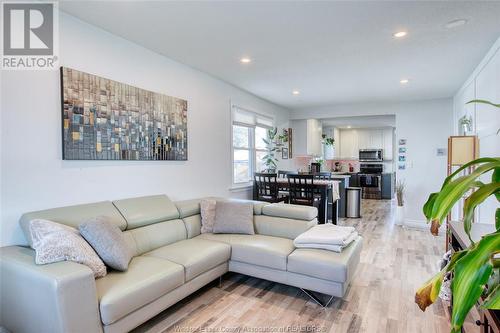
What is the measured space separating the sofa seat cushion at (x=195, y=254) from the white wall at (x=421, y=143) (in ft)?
15.0

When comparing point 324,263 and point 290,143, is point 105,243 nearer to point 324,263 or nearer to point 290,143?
point 324,263

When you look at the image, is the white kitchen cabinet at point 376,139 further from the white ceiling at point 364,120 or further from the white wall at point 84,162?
the white wall at point 84,162

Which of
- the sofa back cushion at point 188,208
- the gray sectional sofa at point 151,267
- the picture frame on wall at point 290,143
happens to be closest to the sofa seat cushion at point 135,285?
the gray sectional sofa at point 151,267

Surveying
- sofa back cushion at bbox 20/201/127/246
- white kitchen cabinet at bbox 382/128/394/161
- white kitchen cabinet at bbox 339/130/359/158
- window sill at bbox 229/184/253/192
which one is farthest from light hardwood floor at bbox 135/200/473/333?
white kitchen cabinet at bbox 339/130/359/158

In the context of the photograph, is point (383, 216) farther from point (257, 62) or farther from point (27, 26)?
Result: point (27, 26)

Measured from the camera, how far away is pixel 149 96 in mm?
3250

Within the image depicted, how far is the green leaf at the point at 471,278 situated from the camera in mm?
700

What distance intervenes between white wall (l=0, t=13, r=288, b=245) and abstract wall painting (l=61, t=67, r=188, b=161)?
79 mm

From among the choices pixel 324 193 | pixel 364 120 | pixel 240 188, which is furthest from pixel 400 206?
pixel 240 188

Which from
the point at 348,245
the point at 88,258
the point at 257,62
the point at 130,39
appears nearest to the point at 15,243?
the point at 88,258

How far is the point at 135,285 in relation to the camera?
1984mm

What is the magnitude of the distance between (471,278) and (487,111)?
330cm

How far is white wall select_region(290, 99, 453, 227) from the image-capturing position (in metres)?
5.55

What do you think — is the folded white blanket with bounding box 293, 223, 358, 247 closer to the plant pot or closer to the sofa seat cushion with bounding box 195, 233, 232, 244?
the sofa seat cushion with bounding box 195, 233, 232, 244
